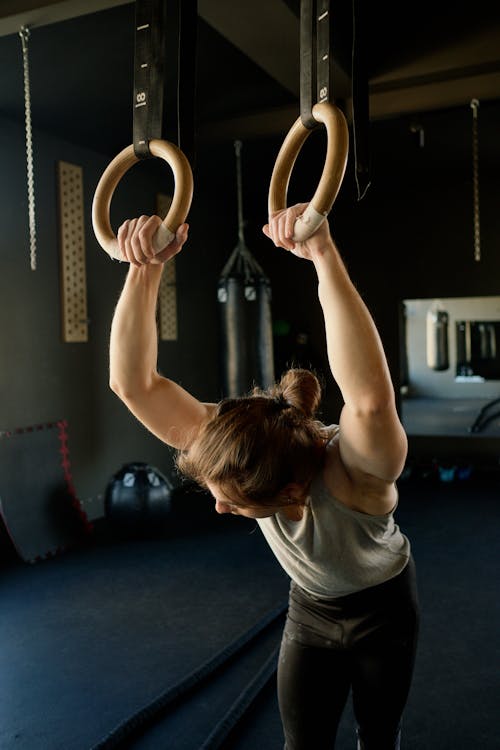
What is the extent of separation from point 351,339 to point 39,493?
395cm

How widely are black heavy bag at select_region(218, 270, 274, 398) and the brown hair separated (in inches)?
149

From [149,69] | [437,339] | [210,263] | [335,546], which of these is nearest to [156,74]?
[149,69]

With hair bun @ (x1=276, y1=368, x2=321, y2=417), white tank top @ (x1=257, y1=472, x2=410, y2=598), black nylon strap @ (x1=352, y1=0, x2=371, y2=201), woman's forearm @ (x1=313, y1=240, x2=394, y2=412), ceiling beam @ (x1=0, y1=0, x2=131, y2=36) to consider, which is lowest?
white tank top @ (x1=257, y1=472, x2=410, y2=598)

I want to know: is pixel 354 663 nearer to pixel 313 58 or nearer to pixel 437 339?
pixel 313 58

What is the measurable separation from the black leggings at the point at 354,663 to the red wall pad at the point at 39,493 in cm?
325

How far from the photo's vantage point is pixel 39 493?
14.7 feet

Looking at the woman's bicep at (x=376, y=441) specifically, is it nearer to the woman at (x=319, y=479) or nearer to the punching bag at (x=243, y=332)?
the woman at (x=319, y=479)

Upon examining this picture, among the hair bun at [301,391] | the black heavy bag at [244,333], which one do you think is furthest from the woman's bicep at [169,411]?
the black heavy bag at [244,333]

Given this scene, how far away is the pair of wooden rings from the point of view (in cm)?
89

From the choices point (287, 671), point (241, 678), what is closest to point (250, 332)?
point (241, 678)

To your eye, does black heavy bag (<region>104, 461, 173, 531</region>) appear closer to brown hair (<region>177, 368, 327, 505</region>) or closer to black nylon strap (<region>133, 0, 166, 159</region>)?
brown hair (<region>177, 368, 327, 505</region>)

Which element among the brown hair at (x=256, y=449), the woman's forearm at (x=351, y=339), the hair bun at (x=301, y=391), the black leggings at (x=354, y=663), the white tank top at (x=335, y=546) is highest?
the woman's forearm at (x=351, y=339)

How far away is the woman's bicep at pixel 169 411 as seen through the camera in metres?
1.25

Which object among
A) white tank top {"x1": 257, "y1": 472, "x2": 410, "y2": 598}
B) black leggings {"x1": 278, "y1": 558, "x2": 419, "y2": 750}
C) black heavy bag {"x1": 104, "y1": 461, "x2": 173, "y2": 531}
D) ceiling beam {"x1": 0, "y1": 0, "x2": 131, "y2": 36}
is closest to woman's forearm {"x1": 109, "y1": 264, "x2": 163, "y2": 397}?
white tank top {"x1": 257, "y1": 472, "x2": 410, "y2": 598}
